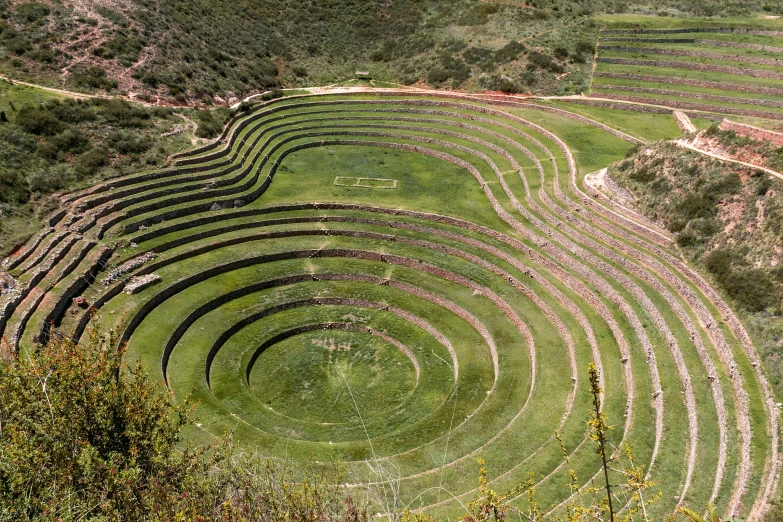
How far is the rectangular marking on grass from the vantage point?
45969 mm

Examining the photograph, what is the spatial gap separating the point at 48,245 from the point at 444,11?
66117 millimetres

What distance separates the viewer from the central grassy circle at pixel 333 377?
2688 centimetres

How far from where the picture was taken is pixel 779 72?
5459 cm

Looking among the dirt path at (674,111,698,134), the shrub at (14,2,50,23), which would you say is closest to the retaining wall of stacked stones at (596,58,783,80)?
the dirt path at (674,111,698,134)

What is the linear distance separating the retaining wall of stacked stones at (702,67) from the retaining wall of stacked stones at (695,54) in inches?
78.0

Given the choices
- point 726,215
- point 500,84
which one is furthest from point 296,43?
point 726,215

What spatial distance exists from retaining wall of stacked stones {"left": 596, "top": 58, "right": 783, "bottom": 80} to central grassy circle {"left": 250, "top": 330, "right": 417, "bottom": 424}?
166ft

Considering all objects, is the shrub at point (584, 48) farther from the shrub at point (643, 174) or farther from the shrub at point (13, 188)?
the shrub at point (13, 188)

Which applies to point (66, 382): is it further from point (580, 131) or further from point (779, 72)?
point (779, 72)

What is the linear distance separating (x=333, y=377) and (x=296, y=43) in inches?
2324

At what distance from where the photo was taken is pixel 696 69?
5866 centimetres

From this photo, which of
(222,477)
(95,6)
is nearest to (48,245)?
(222,477)

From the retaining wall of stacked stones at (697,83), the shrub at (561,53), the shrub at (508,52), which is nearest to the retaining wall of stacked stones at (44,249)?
the shrub at (508,52)

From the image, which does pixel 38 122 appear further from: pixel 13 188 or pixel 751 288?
pixel 751 288
